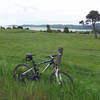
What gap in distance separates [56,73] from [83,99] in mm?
1821

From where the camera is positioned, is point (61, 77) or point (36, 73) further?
point (36, 73)

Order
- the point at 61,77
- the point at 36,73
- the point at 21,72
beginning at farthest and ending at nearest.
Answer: the point at 21,72 → the point at 36,73 → the point at 61,77

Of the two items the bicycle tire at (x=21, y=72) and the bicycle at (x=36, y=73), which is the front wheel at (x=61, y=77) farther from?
the bicycle tire at (x=21, y=72)

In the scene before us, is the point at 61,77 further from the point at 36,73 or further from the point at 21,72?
the point at 21,72

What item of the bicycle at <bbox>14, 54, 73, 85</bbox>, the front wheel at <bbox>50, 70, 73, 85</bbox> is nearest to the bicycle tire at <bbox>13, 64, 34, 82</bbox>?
the bicycle at <bbox>14, 54, 73, 85</bbox>

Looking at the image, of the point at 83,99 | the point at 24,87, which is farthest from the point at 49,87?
the point at 83,99

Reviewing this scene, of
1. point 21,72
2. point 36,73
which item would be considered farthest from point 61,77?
point 21,72

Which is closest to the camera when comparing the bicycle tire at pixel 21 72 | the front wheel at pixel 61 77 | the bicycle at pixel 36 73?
the front wheel at pixel 61 77

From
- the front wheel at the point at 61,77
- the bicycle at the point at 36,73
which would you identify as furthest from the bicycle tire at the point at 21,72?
the front wheel at the point at 61,77

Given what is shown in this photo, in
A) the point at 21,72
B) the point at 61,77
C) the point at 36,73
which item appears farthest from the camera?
the point at 21,72

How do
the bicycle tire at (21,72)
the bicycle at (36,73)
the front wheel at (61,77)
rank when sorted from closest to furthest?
the front wheel at (61,77) → the bicycle at (36,73) → the bicycle tire at (21,72)

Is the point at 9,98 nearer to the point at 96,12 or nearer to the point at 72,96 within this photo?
the point at 72,96

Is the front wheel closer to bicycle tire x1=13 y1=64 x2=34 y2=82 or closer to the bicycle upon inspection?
the bicycle

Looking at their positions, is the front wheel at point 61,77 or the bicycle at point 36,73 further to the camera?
the bicycle at point 36,73
